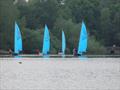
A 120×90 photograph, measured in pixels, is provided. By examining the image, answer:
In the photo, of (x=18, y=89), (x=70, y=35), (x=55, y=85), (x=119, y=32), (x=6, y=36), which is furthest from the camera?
(x=119, y=32)

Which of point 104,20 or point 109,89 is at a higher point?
point 104,20

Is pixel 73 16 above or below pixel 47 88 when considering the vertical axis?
above

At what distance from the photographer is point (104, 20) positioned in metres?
96.0

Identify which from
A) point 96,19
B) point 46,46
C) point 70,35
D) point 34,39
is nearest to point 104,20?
point 96,19

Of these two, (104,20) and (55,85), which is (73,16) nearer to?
(104,20)

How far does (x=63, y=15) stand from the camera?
92812 mm

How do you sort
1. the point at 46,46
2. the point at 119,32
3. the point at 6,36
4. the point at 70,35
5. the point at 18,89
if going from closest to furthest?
the point at 18,89
the point at 46,46
the point at 6,36
the point at 70,35
the point at 119,32

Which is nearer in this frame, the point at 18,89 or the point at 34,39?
the point at 18,89

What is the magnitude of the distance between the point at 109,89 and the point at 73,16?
7700cm

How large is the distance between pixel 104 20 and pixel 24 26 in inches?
763

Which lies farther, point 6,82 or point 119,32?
point 119,32

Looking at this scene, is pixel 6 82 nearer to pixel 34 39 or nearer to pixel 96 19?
pixel 34 39

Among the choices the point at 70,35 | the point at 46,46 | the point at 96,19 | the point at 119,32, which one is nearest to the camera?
the point at 46,46

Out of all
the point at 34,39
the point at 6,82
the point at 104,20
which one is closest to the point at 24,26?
the point at 34,39
